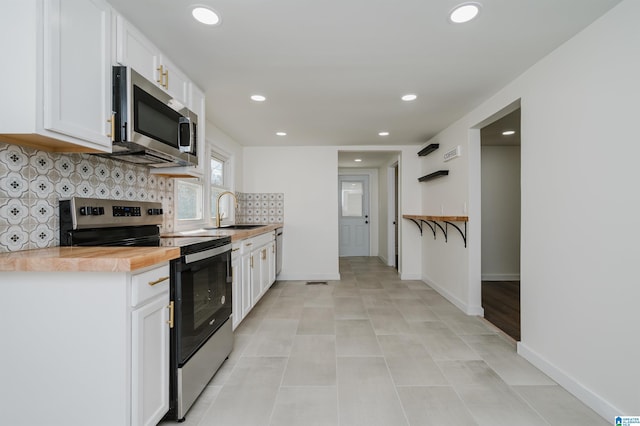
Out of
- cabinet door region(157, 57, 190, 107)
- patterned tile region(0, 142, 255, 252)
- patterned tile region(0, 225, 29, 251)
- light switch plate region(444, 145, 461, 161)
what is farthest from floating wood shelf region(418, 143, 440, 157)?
patterned tile region(0, 225, 29, 251)

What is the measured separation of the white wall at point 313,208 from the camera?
4.74 meters

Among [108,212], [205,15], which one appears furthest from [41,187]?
[205,15]

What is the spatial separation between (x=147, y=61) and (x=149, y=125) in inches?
16.5

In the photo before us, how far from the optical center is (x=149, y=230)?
2211 millimetres

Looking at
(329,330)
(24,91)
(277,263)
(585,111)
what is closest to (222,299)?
(329,330)

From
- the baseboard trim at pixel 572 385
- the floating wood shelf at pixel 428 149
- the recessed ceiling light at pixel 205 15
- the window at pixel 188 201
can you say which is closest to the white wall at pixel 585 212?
the baseboard trim at pixel 572 385

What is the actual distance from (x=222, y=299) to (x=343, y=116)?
90.1 inches

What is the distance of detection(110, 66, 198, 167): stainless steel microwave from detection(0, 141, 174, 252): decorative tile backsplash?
0.19 meters

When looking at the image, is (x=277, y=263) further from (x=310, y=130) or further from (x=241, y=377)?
(x=241, y=377)

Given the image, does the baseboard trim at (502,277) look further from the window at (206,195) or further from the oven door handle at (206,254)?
the oven door handle at (206,254)

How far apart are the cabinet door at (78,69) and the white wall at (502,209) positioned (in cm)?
491

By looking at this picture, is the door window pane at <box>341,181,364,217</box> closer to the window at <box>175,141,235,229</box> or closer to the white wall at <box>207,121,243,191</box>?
the white wall at <box>207,121,243,191</box>

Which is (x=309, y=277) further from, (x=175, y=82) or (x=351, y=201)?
(x=175, y=82)

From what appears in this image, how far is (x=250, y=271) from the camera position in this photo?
294 centimetres
